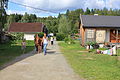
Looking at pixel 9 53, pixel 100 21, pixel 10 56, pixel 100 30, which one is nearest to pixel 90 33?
pixel 100 30

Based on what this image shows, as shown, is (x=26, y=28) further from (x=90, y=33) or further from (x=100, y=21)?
(x=90, y=33)

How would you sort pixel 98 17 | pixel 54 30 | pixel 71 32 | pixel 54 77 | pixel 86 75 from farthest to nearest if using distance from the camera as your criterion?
pixel 54 30 → pixel 71 32 → pixel 98 17 → pixel 86 75 → pixel 54 77

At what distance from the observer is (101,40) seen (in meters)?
29.4

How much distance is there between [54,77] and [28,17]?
101837 millimetres

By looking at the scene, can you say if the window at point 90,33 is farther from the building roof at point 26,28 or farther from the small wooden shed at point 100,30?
the building roof at point 26,28

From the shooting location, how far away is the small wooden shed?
1145 inches

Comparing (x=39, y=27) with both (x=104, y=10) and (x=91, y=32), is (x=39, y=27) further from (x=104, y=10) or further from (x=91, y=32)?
(x=104, y=10)

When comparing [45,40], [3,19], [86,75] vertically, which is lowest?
[86,75]

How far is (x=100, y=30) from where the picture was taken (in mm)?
29531

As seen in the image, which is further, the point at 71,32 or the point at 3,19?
the point at 71,32

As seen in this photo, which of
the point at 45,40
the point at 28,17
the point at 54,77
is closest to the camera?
the point at 54,77

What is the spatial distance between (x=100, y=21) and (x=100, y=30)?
1494 mm

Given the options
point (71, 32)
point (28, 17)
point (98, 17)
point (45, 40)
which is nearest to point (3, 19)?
point (45, 40)

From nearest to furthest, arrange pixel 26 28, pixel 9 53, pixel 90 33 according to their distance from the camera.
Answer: pixel 9 53
pixel 90 33
pixel 26 28
